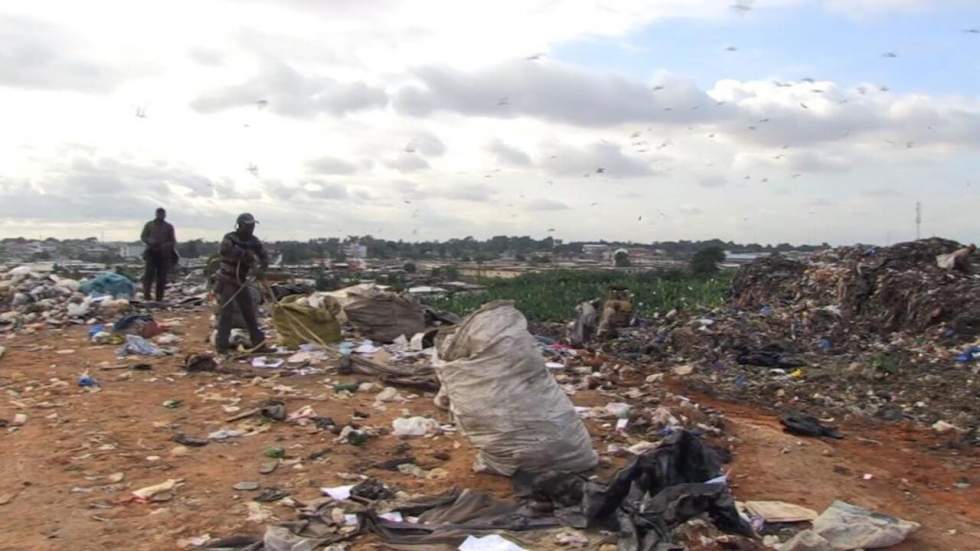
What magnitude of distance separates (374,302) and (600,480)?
5180 millimetres

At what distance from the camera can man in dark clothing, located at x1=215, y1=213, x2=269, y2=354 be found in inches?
299

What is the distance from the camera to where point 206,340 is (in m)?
8.84

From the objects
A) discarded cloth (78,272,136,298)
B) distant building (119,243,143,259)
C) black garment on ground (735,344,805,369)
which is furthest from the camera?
distant building (119,243,143,259)

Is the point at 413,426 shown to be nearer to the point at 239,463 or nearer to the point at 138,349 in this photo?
the point at 239,463

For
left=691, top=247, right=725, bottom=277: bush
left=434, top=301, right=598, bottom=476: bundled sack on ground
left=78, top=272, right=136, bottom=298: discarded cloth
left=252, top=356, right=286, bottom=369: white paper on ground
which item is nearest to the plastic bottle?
left=252, top=356, right=286, bottom=369: white paper on ground

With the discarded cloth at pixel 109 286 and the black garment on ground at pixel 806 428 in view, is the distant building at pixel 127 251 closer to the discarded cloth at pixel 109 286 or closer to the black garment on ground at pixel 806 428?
the discarded cloth at pixel 109 286

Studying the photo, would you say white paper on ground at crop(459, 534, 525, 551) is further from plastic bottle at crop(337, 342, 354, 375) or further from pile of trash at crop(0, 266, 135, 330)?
pile of trash at crop(0, 266, 135, 330)

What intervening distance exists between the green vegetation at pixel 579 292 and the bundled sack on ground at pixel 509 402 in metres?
8.72

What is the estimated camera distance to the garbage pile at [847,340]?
7.21 metres

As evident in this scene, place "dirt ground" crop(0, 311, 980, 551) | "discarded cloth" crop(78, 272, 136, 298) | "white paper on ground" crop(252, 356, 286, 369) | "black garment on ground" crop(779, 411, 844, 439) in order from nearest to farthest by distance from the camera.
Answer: "dirt ground" crop(0, 311, 980, 551)
"black garment on ground" crop(779, 411, 844, 439)
"white paper on ground" crop(252, 356, 286, 369)
"discarded cloth" crop(78, 272, 136, 298)

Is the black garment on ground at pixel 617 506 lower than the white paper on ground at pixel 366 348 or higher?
lower

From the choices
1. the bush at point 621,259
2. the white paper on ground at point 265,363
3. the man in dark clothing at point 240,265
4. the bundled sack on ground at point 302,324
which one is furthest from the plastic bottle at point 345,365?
the bush at point 621,259

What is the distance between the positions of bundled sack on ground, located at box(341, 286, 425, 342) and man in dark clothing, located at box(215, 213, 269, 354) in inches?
57.8

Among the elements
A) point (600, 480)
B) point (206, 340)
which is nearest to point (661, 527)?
point (600, 480)
